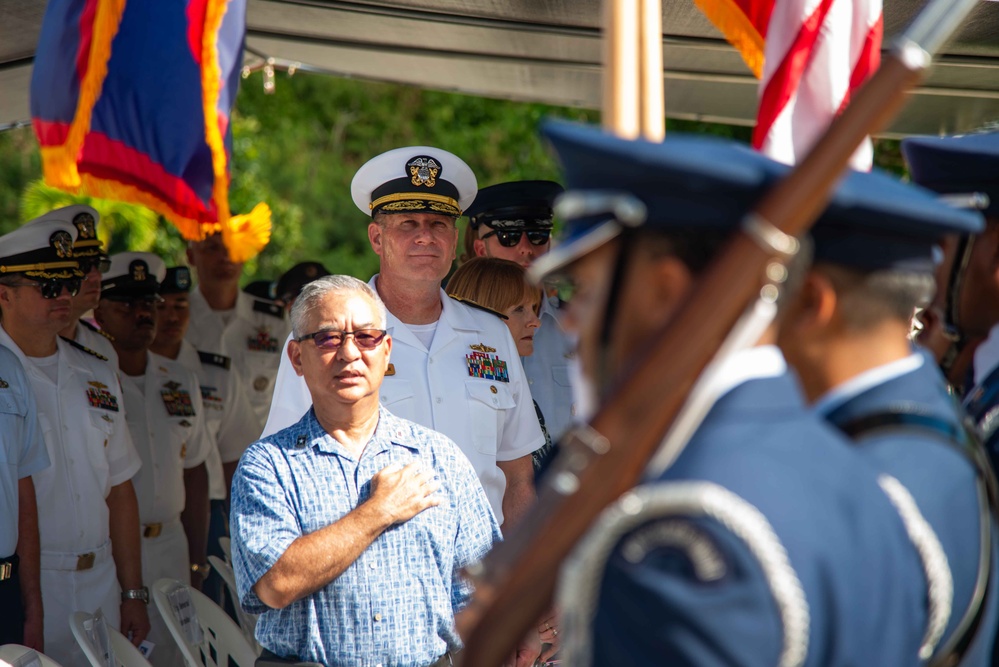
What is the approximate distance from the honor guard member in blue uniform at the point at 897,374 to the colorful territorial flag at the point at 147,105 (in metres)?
1.54

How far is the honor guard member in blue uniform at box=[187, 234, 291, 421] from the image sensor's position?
6551mm

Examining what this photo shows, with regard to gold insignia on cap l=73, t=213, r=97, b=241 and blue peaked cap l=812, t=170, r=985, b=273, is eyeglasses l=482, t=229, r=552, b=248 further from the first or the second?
blue peaked cap l=812, t=170, r=985, b=273

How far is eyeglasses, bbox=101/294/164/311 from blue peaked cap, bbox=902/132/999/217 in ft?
14.0

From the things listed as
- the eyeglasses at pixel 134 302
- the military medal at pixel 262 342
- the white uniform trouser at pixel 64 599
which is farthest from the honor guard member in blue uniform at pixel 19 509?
the military medal at pixel 262 342

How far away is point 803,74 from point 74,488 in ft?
10.1

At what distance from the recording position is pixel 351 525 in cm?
276

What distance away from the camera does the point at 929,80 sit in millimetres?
5801

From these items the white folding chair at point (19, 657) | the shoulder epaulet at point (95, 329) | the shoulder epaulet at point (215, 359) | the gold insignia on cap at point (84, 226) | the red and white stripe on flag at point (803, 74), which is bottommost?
the white folding chair at point (19, 657)

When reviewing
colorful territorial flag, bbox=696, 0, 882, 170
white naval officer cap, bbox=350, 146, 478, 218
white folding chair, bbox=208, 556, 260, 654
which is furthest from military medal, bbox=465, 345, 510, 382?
white folding chair, bbox=208, 556, 260, 654

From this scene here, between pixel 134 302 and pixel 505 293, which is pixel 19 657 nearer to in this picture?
pixel 505 293

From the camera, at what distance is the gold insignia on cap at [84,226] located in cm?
449

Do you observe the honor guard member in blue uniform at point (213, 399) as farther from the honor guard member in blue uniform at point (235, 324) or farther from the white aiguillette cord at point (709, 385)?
the white aiguillette cord at point (709, 385)

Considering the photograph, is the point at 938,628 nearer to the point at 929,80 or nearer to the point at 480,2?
the point at 480,2

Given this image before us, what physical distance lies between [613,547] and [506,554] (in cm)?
15
